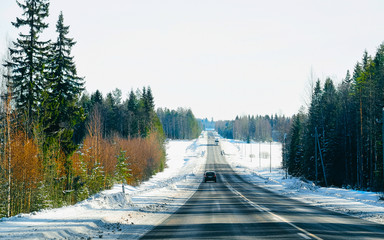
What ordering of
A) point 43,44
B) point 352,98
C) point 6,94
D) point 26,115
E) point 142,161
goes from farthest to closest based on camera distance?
point 142,161
point 352,98
point 43,44
point 26,115
point 6,94

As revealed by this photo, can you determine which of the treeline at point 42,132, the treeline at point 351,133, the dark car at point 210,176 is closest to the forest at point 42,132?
the treeline at point 42,132

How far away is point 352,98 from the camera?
46.4 metres

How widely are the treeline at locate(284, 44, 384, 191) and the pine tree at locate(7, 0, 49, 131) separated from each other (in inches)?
1195

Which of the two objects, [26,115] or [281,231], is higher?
[26,115]

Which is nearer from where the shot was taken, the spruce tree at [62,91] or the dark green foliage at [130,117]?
the spruce tree at [62,91]

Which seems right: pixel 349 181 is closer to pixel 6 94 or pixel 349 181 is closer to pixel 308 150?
pixel 308 150

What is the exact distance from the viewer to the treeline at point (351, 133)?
125 feet

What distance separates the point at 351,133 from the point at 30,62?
41.1 metres

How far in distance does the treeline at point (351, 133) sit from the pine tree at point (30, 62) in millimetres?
30340

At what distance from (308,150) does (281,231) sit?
45167 millimetres

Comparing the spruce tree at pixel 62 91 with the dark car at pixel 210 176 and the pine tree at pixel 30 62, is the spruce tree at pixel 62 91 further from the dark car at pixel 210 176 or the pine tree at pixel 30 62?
the dark car at pixel 210 176

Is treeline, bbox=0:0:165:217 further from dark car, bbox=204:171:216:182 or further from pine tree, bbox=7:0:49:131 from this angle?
dark car, bbox=204:171:216:182

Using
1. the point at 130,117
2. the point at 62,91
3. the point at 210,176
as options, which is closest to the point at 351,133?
the point at 210,176

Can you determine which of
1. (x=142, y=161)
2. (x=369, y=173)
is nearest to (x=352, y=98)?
(x=369, y=173)
